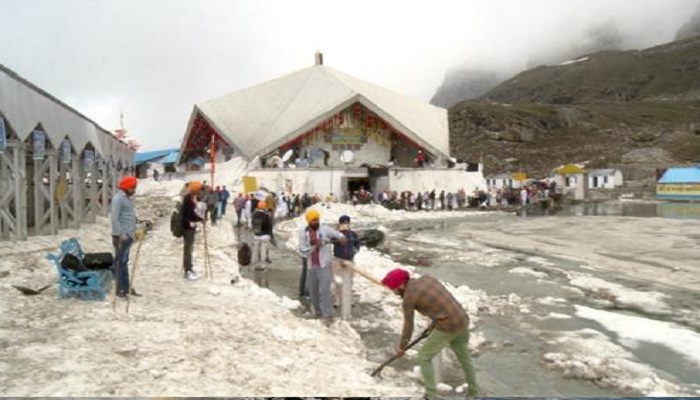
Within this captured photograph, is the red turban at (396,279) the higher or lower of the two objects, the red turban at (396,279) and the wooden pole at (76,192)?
the lower

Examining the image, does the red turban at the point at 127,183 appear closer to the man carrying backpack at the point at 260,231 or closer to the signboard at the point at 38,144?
the man carrying backpack at the point at 260,231

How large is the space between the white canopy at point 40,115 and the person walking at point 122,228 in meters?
→ 4.19

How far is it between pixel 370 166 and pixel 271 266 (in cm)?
2555

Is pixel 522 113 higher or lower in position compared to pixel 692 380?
higher

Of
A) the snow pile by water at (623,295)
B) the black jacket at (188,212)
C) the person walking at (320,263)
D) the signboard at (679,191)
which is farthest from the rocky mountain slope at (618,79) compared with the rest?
the black jacket at (188,212)

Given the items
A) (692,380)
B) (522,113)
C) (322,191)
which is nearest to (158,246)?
(692,380)

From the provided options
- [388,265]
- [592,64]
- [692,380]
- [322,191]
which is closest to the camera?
[692,380]

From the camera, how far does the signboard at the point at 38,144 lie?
39.8 ft

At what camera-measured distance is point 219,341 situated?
21.3 ft

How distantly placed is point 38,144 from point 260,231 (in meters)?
4.99

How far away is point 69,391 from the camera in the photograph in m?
4.73

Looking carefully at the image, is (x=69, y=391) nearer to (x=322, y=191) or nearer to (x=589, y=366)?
(x=589, y=366)

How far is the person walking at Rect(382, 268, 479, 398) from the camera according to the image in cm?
521

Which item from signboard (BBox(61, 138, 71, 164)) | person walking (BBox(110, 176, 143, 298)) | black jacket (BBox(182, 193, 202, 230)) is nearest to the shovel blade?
person walking (BBox(110, 176, 143, 298))
